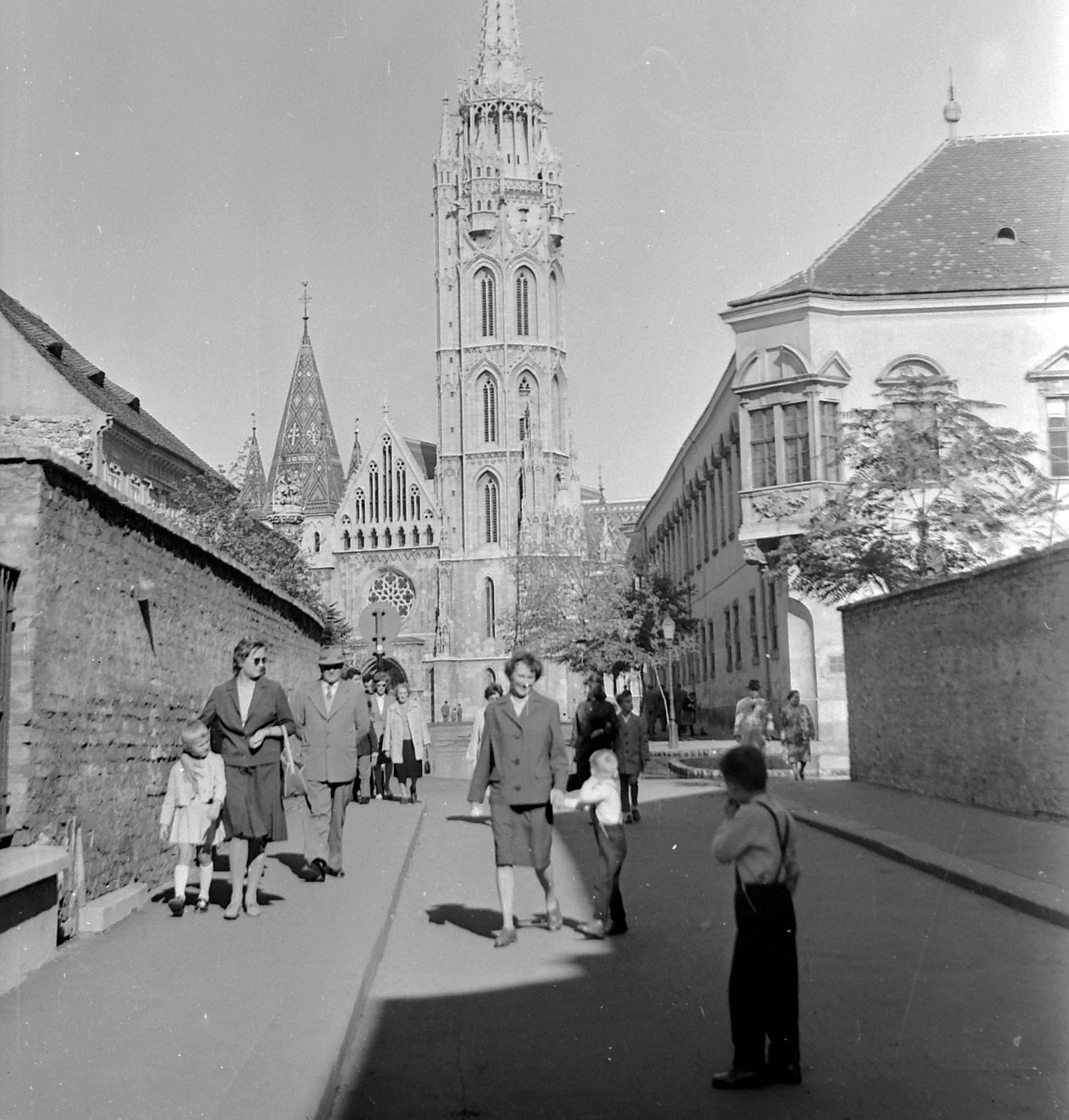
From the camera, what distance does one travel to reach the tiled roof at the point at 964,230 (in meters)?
33.2

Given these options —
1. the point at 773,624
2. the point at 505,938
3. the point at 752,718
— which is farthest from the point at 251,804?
the point at 773,624

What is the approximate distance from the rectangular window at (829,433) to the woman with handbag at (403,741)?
11.8 metres

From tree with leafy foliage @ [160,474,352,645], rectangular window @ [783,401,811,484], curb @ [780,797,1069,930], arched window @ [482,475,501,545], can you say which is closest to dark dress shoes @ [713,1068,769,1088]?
curb @ [780,797,1069,930]

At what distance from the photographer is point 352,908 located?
413 inches

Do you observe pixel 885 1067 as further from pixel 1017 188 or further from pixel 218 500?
pixel 218 500

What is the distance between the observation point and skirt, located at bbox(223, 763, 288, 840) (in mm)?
10070

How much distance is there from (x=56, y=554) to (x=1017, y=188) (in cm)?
3182

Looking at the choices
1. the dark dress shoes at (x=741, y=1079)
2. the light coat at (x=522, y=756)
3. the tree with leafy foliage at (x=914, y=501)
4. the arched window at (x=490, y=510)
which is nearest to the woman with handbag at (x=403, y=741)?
the tree with leafy foliage at (x=914, y=501)

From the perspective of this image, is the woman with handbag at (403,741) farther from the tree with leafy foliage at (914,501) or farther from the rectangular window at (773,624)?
the rectangular window at (773,624)

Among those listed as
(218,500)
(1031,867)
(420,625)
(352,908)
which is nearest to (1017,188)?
Answer: (218,500)

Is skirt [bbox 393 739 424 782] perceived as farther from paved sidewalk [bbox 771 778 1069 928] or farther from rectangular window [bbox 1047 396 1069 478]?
rectangular window [bbox 1047 396 1069 478]

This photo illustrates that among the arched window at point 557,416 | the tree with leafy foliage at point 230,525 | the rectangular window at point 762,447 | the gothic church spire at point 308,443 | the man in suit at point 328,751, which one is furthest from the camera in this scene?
the gothic church spire at point 308,443

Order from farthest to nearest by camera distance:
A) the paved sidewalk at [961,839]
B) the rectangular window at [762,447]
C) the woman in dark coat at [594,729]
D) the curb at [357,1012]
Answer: the rectangular window at [762,447] < the woman in dark coat at [594,729] < the paved sidewalk at [961,839] < the curb at [357,1012]

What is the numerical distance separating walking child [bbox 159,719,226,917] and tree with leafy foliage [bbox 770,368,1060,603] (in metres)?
16.7
